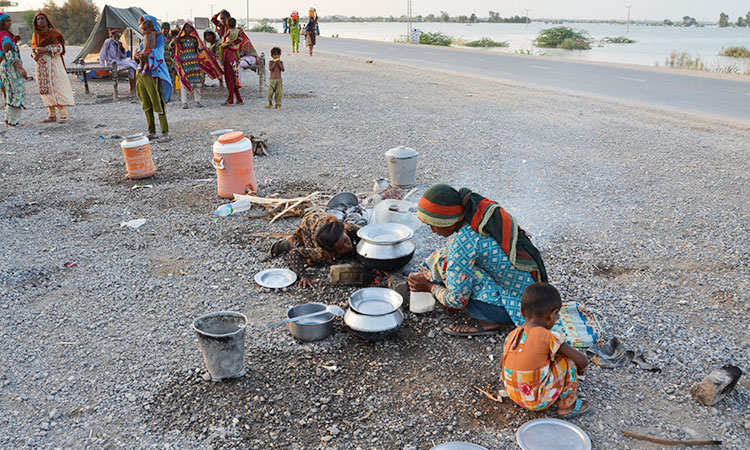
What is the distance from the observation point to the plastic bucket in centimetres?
666

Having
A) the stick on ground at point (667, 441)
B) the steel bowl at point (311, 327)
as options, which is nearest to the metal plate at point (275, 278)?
the steel bowl at point (311, 327)

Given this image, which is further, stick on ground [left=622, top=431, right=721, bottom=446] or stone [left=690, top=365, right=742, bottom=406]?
stone [left=690, top=365, right=742, bottom=406]

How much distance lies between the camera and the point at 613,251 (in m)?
4.72

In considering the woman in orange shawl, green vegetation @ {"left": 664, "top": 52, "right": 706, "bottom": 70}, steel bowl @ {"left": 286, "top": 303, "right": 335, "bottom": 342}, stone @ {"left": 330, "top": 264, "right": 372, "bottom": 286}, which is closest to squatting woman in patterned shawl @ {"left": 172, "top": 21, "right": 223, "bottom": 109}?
the woman in orange shawl

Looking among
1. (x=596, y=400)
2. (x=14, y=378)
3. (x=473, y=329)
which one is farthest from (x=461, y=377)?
(x=14, y=378)

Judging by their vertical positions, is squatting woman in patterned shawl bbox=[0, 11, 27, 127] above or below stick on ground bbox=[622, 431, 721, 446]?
above

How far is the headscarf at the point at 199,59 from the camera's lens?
36.1ft

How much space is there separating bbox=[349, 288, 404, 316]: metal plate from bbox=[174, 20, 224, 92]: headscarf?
29.9 ft

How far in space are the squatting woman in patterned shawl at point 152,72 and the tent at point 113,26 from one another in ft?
23.8

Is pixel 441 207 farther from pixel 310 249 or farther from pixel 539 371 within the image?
pixel 310 249

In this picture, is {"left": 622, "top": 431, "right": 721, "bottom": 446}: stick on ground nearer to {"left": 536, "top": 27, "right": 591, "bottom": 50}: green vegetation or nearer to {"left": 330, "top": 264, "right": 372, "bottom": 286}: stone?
{"left": 330, "top": 264, "right": 372, "bottom": 286}: stone

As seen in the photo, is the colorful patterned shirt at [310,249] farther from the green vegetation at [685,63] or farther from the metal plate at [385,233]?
the green vegetation at [685,63]

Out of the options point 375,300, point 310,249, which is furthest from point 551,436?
point 310,249

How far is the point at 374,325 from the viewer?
3.38 m
